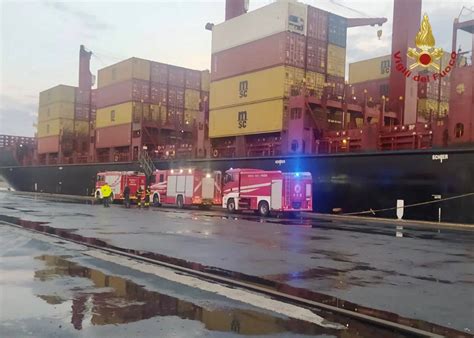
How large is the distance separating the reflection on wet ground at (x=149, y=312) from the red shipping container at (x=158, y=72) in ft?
127

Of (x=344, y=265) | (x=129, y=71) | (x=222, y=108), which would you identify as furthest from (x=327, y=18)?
(x=344, y=265)

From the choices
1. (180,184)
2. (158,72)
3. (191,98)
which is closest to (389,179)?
(180,184)

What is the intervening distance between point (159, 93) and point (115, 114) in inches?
191

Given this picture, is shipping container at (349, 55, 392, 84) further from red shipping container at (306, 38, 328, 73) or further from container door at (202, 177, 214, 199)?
container door at (202, 177, 214, 199)

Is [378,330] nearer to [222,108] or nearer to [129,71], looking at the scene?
[222,108]

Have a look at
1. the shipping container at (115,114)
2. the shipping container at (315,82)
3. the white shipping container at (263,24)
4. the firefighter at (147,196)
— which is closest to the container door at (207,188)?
the firefighter at (147,196)

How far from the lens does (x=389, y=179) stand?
2388cm

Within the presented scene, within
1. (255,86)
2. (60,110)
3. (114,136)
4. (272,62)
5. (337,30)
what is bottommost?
(114,136)

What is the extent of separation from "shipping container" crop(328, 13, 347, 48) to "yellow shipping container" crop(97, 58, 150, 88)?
61.5ft

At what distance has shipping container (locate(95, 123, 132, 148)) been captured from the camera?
146ft

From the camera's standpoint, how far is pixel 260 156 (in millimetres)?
30969

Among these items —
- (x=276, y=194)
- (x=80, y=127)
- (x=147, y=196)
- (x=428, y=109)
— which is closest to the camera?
(x=276, y=194)

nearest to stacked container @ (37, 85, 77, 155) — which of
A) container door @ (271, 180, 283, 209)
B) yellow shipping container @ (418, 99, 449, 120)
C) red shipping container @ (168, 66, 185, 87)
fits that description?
red shipping container @ (168, 66, 185, 87)

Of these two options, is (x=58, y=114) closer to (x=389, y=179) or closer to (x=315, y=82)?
(x=315, y=82)
